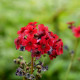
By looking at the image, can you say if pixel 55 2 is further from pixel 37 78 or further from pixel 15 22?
pixel 37 78

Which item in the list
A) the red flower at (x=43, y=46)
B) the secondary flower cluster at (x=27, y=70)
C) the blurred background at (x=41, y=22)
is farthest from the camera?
the blurred background at (x=41, y=22)

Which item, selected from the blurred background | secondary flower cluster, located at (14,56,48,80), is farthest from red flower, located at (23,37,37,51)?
A: the blurred background

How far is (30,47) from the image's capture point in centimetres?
210

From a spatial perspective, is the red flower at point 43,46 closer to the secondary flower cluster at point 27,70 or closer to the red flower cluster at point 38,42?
the red flower cluster at point 38,42

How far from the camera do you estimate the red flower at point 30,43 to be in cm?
208

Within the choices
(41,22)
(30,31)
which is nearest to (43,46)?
(30,31)

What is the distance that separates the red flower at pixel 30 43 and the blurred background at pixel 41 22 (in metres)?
1.69

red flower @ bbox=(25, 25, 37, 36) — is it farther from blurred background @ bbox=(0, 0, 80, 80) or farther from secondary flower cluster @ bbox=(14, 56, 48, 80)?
blurred background @ bbox=(0, 0, 80, 80)

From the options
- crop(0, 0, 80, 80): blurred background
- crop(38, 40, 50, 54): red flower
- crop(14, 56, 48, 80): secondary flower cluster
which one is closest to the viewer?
crop(38, 40, 50, 54): red flower

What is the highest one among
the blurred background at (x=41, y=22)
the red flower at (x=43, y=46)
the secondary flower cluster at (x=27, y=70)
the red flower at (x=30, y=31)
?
the blurred background at (x=41, y=22)

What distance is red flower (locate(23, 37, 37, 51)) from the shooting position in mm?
2082

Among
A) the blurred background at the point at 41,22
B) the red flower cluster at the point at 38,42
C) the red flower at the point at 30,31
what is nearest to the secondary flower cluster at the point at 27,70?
the red flower cluster at the point at 38,42

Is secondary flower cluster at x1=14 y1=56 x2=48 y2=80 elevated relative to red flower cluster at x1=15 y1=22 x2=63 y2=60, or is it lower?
lower

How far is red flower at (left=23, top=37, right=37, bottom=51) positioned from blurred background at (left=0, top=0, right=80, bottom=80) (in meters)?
1.69
